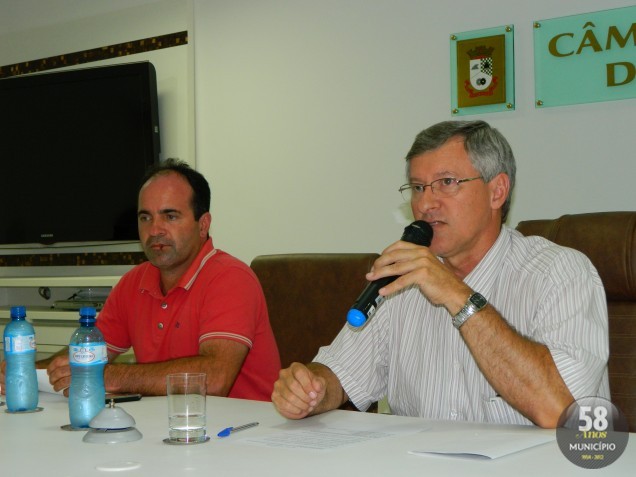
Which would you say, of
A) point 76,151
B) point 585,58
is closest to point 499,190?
point 585,58

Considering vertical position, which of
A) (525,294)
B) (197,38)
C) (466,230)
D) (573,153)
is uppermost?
(197,38)

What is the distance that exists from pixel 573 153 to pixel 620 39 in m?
0.42

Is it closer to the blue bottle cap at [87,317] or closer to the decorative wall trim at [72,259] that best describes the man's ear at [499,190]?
the blue bottle cap at [87,317]

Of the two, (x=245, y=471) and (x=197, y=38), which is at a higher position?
(x=197, y=38)

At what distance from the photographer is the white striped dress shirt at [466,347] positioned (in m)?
1.75

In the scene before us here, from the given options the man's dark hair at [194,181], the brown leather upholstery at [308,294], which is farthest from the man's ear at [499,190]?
the man's dark hair at [194,181]

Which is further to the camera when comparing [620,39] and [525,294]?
[620,39]

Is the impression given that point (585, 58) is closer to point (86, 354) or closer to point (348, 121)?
point (348, 121)

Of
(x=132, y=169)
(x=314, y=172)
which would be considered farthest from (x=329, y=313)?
(x=132, y=169)

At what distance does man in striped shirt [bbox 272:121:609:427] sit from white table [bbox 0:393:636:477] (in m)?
0.14

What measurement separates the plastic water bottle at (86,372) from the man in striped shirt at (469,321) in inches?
14.6

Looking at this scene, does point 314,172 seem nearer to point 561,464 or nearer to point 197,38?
point 197,38

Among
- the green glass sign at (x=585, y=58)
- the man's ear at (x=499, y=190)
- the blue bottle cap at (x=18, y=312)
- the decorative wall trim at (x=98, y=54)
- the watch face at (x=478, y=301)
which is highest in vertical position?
the decorative wall trim at (x=98, y=54)

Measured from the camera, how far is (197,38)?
4.10m
